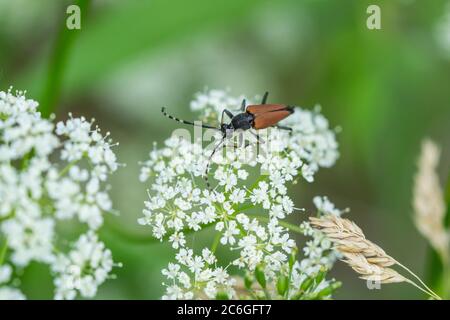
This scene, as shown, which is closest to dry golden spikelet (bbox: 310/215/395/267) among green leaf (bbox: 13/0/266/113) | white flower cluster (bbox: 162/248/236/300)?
white flower cluster (bbox: 162/248/236/300)

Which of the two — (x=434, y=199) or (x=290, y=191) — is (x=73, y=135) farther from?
(x=290, y=191)

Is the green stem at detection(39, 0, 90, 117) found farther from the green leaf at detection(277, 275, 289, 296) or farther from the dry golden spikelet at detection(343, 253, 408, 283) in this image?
the dry golden spikelet at detection(343, 253, 408, 283)

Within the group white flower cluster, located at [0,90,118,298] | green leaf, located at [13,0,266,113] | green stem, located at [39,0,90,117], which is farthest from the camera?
green leaf, located at [13,0,266,113]

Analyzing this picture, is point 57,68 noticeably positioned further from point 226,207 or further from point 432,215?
point 432,215

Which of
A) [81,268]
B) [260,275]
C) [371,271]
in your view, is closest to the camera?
[81,268]

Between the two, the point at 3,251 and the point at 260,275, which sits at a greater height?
the point at 3,251

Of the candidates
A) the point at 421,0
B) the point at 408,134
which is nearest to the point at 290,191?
the point at 408,134

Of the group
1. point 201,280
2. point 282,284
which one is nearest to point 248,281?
point 282,284
